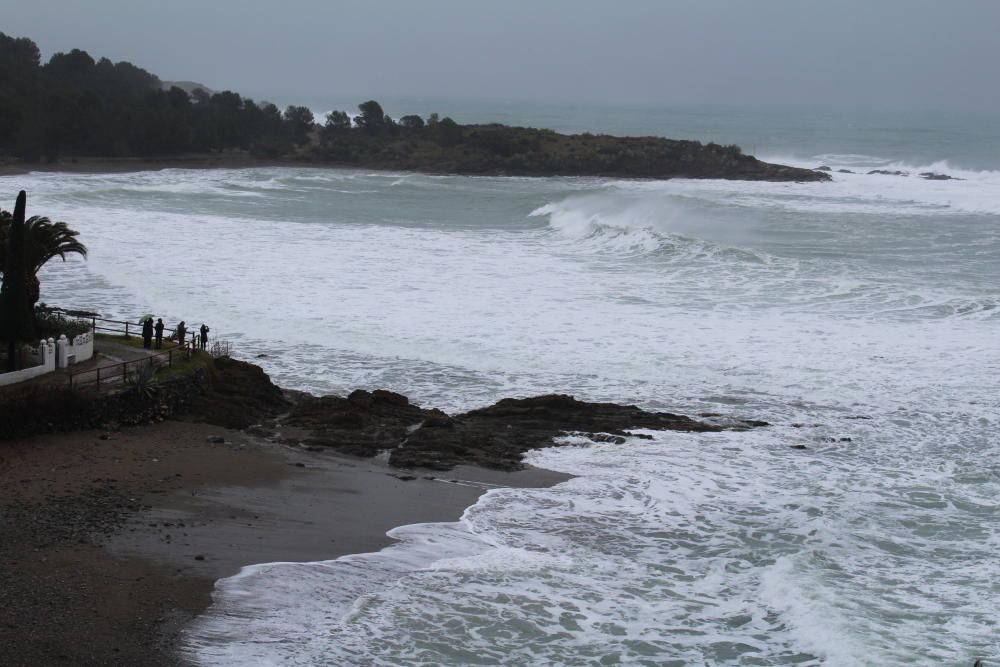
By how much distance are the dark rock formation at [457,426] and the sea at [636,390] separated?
2.35 feet

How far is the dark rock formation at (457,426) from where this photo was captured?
17531 millimetres

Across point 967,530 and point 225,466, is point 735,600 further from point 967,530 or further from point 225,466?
point 225,466

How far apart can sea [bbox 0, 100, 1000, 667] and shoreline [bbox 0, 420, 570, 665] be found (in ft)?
1.79

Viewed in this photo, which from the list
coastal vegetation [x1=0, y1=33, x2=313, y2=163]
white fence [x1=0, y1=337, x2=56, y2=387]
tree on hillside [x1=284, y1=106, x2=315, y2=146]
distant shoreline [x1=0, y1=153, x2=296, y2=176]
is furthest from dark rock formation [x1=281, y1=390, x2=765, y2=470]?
tree on hillside [x1=284, y1=106, x2=315, y2=146]

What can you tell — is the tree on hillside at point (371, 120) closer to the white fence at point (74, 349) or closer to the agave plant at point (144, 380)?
the white fence at point (74, 349)

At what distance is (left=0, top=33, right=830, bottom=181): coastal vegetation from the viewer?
2692 inches

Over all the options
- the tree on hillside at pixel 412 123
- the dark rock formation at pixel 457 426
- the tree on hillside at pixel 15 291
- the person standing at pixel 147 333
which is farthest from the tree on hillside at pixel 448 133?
the tree on hillside at pixel 15 291

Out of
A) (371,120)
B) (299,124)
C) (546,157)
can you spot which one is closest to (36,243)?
(546,157)

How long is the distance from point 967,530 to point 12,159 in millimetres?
60657

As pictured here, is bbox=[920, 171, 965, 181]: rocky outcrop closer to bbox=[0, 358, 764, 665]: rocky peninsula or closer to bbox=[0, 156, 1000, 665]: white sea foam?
bbox=[0, 156, 1000, 665]: white sea foam

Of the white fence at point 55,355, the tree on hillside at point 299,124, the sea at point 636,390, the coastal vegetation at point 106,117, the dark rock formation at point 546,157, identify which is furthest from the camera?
the tree on hillside at point 299,124

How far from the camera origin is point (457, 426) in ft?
61.0

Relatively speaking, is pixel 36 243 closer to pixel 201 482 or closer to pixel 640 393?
pixel 201 482

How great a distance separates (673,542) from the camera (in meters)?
14.4
